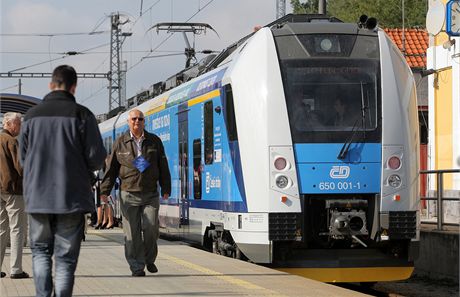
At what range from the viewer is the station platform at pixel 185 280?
9.48m

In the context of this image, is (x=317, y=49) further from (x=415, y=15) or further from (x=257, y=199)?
(x=415, y=15)

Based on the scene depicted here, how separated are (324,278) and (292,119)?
199 centimetres

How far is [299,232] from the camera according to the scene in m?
11.8

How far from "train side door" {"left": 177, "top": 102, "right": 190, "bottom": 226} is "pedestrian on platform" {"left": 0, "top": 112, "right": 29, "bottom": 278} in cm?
545

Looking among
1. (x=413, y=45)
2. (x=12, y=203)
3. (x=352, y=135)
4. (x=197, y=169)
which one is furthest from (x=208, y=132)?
(x=413, y=45)

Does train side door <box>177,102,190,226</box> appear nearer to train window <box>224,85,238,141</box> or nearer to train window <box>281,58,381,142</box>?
train window <box>224,85,238,141</box>

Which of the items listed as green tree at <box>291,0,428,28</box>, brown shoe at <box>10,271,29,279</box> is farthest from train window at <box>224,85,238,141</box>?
green tree at <box>291,0,428,28</box>

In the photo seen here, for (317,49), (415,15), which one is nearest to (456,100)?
(317,49)

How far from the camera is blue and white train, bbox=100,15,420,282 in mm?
11836

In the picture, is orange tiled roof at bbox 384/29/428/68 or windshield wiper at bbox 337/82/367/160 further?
orange tiled roof at bbox 384/29/428/68

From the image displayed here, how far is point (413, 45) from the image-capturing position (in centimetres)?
3794

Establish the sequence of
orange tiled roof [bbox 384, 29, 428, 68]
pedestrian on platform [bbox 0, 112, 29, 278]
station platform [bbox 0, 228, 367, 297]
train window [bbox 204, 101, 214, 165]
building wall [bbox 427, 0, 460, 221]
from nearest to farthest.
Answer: station platform [bbox 0, 228, 367, 297] < pedestrian on platform [bbox 0, 112, 29, 278] < train window [bbox 204, 101, 214, 165] < building wall [bbox 427, 0, 460, 221] < orange tiled roof [bbox 384, 29, 428, 68]

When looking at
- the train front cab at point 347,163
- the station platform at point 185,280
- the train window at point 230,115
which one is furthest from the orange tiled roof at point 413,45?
the station platform at point 185,280

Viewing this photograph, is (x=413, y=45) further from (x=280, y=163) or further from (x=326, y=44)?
(x=280, y=163)
